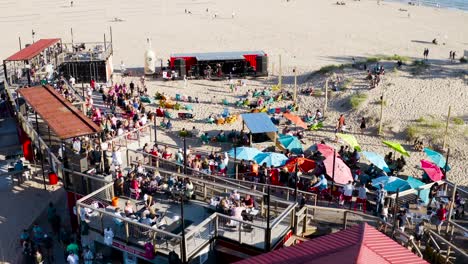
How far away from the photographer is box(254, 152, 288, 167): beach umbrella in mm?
19312

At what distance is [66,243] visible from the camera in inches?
618

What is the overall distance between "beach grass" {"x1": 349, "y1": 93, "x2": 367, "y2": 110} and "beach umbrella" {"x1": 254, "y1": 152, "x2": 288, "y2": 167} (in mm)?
10823

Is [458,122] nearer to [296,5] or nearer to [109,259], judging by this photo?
[109,259]

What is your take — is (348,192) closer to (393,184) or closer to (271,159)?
(393,184)

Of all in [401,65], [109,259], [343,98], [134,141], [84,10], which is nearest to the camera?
[109,259]

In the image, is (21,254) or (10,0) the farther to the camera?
(10,0)

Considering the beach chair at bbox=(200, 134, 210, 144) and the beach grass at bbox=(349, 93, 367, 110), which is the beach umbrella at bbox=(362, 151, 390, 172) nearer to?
the beach chair at bbox=(200, 134, 210, 144)

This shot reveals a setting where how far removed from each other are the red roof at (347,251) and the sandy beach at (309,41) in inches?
477

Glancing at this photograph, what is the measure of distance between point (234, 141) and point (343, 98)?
Result: 372 inches

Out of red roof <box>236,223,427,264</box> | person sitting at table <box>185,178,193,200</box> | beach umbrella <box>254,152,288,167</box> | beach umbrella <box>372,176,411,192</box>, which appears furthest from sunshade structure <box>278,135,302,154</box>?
red roof <box>236,223,427,264</box>

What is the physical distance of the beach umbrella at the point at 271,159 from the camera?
19.3m

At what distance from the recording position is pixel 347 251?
9484 mm

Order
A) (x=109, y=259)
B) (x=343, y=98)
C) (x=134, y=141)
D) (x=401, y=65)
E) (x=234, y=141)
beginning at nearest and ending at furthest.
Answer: (x=109, y=259), (x=134, y=141), (x=234, y=141), (x=343, y=98), (x=401, y=65)

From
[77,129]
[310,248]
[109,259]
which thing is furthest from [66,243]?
[310,248]
